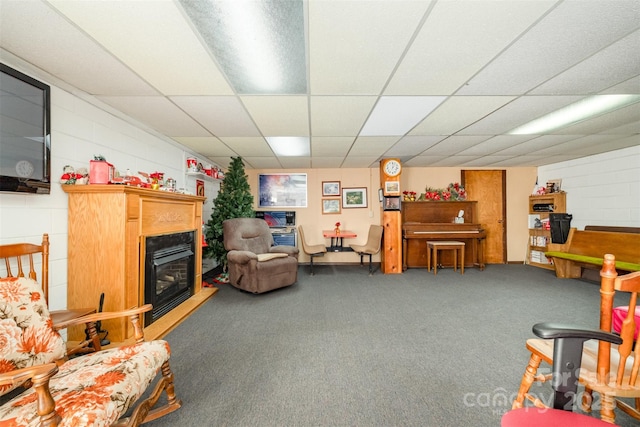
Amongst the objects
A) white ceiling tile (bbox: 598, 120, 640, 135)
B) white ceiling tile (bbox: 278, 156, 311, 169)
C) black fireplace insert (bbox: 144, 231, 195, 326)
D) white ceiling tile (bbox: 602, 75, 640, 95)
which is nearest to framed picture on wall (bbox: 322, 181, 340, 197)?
white ceiling tile (bbox: 278, 156, 311, 169)

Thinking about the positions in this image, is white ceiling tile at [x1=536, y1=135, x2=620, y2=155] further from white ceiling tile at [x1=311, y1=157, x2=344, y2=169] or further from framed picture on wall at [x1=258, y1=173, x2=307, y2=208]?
framed picture on wall at [x1=258, y1=173, x2=307, y2=208]

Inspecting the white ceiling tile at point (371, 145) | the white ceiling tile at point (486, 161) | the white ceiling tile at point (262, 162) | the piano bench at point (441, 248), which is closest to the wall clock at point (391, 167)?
the white ceiling tile at point (371, 145)

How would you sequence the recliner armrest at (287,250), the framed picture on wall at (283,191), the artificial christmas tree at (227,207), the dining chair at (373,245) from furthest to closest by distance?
the framed picture on wall at (283,191) < the dining chair at (373,245) < the artificial christmas tree at (227,207) < the recliner armrest at (287,250)

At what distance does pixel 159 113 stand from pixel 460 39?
10.0ft

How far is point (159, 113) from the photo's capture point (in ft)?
8.83

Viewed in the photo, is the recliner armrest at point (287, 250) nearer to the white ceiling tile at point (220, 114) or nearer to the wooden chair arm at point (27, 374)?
the white ceiling tile at point (220, 114)

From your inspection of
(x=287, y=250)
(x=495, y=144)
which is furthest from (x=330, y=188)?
(x=495, y=144)

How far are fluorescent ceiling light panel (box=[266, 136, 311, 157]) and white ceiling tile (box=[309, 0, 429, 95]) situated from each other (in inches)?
61.3

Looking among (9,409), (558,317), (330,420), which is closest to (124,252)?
(9,409)

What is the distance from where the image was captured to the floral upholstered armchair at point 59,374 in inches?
34.9

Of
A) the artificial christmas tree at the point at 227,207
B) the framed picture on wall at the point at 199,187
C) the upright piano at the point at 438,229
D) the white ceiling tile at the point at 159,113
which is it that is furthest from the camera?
the upright piano at the point at 438,229

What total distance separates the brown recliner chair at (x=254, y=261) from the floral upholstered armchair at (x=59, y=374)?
1.99 m

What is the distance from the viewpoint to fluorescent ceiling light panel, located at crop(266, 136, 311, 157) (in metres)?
3.64

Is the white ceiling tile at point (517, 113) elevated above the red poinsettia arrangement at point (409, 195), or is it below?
above
